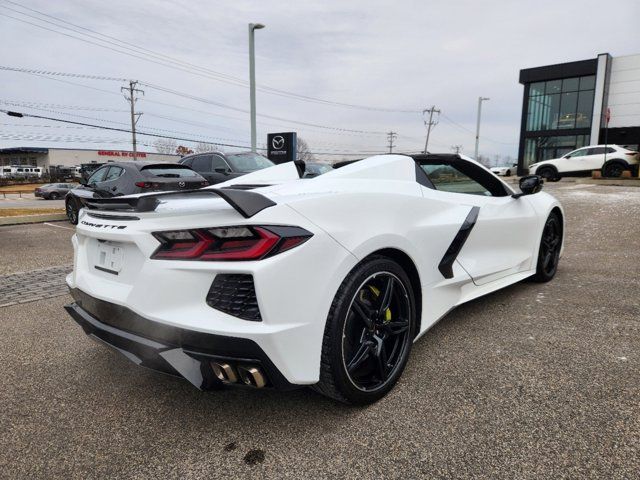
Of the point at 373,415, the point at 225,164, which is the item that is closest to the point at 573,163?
the point at 225,164

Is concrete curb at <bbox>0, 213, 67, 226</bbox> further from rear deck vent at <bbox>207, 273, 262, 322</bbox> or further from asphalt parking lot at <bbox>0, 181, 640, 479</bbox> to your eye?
rear deck vent at <bbox>207, 273, 262, 322</bbox>

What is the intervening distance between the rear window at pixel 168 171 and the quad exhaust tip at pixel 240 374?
763cm

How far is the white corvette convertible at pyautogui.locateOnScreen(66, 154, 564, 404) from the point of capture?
5.61ft

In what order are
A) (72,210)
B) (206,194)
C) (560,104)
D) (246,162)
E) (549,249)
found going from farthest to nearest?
(560,104), (246,162), (72,210), (549,249), (206,194)

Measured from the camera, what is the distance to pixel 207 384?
1795mm

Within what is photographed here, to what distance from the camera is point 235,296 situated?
1709mm

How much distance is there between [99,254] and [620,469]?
8.14 feet

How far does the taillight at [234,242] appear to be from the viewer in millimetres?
1723

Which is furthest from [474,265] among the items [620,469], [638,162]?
[638,162]

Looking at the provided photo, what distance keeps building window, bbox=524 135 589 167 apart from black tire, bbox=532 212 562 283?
3168 cm

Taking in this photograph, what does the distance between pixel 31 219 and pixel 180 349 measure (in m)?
10.8

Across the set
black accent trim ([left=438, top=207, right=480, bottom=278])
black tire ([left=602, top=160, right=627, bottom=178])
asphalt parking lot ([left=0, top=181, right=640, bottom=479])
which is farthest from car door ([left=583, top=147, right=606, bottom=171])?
black accent trim ([left=438, top=207, right=480, bottom=278])

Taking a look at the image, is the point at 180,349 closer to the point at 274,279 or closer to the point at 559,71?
the point at 274,279

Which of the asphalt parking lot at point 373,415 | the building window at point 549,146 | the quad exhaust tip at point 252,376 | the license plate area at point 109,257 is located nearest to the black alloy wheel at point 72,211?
the asphalt parking lot at point 373,415
